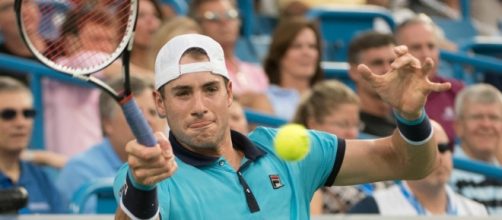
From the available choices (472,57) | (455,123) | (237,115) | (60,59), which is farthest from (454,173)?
(60,59)

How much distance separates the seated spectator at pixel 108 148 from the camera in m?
7.95

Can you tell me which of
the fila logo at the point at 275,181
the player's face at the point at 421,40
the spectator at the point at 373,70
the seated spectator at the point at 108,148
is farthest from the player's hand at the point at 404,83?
the player's face at the point at 421,40

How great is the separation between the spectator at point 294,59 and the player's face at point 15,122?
207 centimetres

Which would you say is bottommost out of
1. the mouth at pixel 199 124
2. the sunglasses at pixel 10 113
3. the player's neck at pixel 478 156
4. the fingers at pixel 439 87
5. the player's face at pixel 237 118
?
the player's neck at pixel 478 156

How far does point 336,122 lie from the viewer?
823 centimetres

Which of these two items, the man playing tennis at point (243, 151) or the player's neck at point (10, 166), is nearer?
the man playing tennis at point (243, 151)

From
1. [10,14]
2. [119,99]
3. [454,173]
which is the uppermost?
[119,99]

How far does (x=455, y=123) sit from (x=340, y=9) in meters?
2.11

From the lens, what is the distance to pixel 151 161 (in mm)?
4574

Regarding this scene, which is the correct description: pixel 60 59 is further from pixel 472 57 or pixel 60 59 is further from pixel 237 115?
pixel 472 57

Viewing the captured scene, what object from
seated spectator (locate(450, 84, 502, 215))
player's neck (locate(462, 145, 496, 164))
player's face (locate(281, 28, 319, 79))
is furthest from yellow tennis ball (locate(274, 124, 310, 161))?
player's face (locate(281, 28, 319, 79))

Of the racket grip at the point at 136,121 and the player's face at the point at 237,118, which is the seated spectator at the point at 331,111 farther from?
the racket grip at the point at 136,121

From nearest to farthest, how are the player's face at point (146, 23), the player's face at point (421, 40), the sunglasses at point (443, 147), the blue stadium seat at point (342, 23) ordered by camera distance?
the sunglasses at point (443, 147) < the player's face at point (146, 23) < the player's face at point (421, 40) < the blue stadium seat at point (342, 23)

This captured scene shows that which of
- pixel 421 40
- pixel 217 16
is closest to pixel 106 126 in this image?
pixel 217 16
